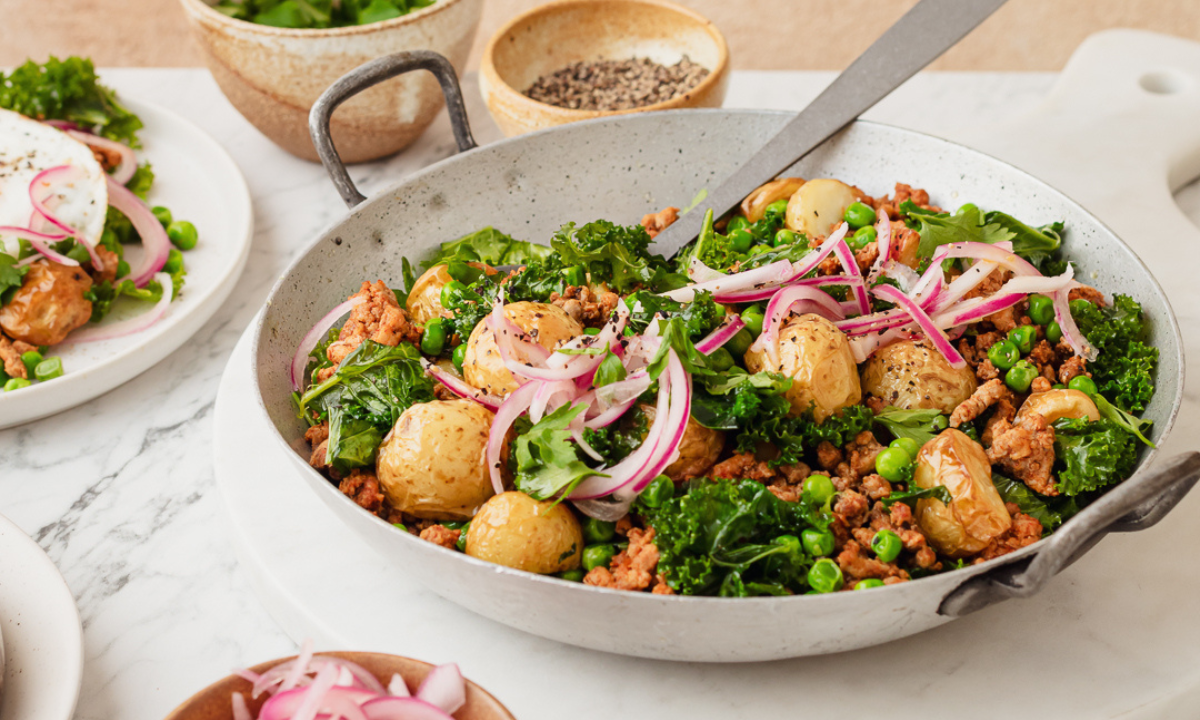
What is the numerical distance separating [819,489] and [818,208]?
0.94 m

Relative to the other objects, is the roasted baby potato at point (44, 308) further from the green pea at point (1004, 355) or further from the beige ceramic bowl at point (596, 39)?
the green pea at point (1004, 355)

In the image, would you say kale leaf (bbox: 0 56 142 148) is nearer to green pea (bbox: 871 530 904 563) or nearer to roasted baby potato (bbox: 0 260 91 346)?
roasted baby potato (bbox: 0 260 91 346)

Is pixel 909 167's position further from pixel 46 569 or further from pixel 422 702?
pixel 46 569

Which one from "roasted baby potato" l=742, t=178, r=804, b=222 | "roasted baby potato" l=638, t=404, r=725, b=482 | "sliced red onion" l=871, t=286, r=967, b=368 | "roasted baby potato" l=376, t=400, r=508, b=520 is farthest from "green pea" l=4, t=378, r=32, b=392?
"sliced red onion" l=871, t=286, r=967, b=368

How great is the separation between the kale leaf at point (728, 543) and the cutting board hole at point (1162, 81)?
2.62 m

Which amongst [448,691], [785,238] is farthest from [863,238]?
[448,691]

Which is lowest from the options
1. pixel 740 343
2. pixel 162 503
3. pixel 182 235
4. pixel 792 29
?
pixel 792 29

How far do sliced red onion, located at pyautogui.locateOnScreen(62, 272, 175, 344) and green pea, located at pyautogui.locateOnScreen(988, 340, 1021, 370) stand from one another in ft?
7.51

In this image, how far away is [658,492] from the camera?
1656 mm

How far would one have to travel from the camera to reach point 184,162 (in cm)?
333

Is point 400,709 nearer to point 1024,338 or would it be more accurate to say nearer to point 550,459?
point 550,459

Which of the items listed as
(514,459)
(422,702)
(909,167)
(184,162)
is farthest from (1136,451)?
(184,162)

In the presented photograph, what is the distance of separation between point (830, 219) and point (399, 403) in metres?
1.21

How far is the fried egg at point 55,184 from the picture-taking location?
2.73m
